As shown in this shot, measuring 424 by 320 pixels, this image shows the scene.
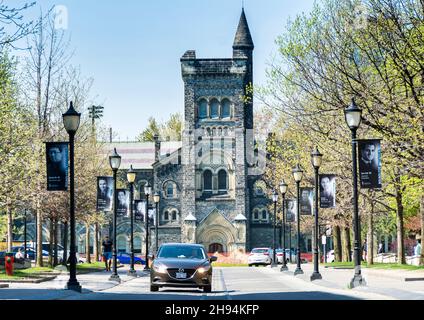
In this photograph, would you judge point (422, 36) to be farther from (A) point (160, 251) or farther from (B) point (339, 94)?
(A) point (160, 251)

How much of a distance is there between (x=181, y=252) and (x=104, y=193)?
11819mm

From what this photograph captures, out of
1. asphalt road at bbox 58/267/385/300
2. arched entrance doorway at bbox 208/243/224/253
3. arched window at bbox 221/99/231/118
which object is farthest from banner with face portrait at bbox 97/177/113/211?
arched window at bbox 221/99/231/118

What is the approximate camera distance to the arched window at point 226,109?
98.2 m

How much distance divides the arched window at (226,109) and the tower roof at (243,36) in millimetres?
7282

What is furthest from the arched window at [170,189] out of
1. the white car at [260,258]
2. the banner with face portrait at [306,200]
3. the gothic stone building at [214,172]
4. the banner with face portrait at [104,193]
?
the banner with face portrait at [104,193]

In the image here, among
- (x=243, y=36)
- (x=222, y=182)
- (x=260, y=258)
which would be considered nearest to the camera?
(x=260, y=258)

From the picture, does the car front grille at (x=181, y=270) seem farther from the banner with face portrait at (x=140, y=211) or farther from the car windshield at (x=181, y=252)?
the banner with face portrait at (x=140, y=211)

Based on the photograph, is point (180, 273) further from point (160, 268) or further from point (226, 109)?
point (226, 109)

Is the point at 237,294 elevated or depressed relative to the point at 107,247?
depressed

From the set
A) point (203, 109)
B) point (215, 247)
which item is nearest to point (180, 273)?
point (215, 247)

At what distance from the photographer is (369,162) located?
26.2 metres

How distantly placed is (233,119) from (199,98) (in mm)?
4292

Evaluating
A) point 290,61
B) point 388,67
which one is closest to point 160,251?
point 388,67

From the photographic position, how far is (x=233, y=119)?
97.8m
